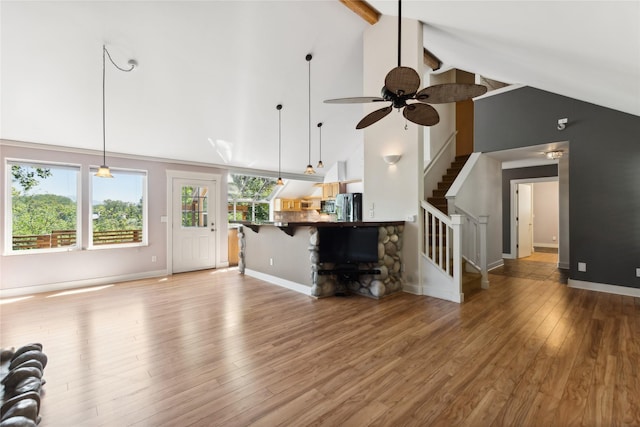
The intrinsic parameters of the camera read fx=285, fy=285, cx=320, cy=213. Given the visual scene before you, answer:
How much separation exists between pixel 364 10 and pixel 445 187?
3.71m

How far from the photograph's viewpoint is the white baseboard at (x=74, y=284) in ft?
14.9

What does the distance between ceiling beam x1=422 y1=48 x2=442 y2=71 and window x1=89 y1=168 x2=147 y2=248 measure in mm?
6310

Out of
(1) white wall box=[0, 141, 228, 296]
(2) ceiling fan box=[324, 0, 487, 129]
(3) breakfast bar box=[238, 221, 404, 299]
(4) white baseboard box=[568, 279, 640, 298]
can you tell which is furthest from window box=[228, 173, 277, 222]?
(4) white baseboard box=[568, 279, 640, 298]

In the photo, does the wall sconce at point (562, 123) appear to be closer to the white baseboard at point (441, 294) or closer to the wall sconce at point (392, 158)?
the wall sconce at point (392, 158)

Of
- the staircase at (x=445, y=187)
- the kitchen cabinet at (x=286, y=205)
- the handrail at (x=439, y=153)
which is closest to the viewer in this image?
the staircase at (x=445, y=187)

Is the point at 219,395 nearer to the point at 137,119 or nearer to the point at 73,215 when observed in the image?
the point at 137,119

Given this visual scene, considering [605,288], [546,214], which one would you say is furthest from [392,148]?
[546,214]

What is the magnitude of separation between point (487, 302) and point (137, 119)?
6024 millimetres

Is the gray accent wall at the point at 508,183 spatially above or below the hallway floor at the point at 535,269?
above

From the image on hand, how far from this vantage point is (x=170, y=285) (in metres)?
5.09

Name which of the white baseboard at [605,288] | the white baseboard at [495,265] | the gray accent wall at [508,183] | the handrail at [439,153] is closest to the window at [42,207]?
the handrail at [439,153]

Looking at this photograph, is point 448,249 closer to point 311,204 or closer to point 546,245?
point 311,204

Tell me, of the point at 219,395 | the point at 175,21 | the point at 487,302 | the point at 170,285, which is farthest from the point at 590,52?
the point at 170,285

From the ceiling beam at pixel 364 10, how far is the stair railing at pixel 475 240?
3.34 m
